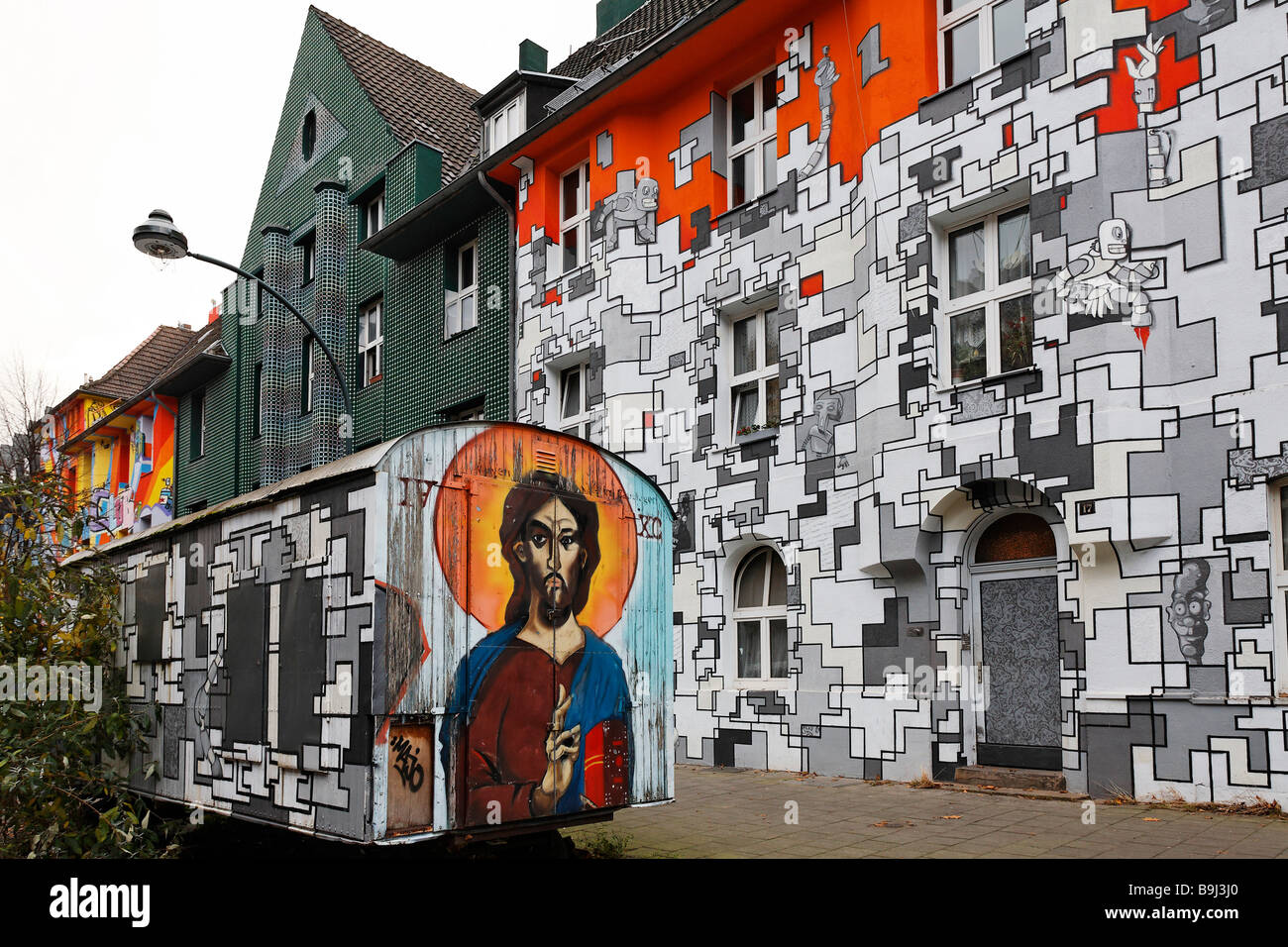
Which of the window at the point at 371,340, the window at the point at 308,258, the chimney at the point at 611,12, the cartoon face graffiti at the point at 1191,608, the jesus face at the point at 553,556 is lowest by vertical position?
the cartoon face graffiti at the point at 1191,608

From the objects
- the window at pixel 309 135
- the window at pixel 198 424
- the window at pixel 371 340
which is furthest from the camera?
the window at pixel 198 424

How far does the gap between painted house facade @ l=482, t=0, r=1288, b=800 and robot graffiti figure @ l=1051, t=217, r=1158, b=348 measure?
0.03m

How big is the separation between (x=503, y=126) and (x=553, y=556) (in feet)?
47.5

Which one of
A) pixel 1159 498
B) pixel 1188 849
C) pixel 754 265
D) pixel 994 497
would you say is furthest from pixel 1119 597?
pixel 754 265

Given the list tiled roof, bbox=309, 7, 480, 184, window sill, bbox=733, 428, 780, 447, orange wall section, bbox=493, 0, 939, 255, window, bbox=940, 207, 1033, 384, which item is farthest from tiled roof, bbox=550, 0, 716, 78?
window, bbox=940, 207, 1033, 384

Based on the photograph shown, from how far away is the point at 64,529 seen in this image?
10.3m

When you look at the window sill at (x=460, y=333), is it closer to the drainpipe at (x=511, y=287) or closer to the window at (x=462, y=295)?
the window at (x=462, y=295)

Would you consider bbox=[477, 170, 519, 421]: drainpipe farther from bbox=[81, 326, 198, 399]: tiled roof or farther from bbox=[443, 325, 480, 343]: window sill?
bbox=[81, 326, 198, 399]: tiled roof

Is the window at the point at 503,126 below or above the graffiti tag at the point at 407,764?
above

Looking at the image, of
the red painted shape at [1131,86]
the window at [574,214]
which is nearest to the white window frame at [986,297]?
the red painted shape at [1131,86]

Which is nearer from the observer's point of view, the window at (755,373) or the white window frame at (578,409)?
the window at (755,373)

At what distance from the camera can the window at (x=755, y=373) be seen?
46.6ft

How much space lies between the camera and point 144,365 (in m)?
40.4

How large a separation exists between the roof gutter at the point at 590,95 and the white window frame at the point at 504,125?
3.28 feet
